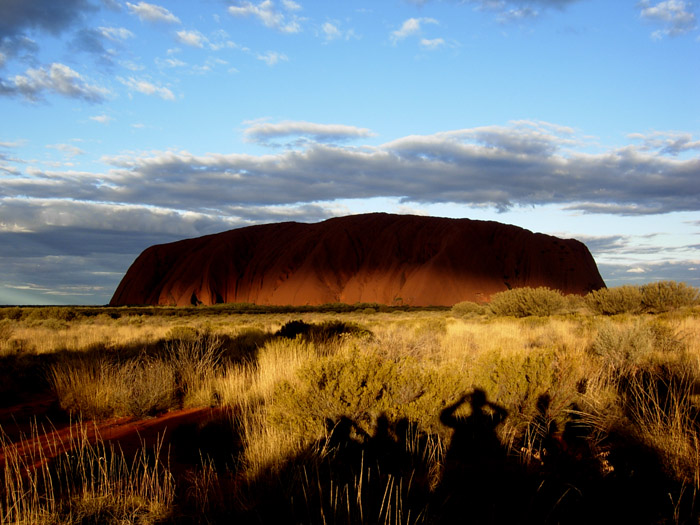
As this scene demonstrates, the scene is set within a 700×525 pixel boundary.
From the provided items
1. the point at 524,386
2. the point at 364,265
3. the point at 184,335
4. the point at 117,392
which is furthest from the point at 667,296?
the point at 364,265

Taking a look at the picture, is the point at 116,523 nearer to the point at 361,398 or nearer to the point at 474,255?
the point at 361,398

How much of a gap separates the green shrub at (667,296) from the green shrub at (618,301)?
1.16 ft

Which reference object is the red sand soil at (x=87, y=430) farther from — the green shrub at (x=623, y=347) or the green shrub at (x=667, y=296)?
the green shrub at (x=667, y=296)

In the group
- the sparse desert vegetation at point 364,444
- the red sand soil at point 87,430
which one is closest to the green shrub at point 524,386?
the sparse desert vegetation at point 364,444

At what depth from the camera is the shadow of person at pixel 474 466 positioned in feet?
10.2

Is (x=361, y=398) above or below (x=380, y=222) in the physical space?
below

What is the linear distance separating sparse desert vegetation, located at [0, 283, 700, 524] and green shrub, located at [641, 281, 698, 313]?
43.3 feet

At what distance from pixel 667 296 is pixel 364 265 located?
4471cm

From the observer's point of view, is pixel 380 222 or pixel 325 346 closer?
pixel 325 346

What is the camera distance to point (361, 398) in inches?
170

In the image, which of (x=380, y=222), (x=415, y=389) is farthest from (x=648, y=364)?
(x=380, y=222)

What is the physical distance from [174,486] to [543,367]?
4016 mm

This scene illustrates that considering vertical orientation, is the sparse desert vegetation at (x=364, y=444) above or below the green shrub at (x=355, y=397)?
below

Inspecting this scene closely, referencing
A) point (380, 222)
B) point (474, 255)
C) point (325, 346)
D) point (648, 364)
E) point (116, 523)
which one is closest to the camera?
point (116, 523)
